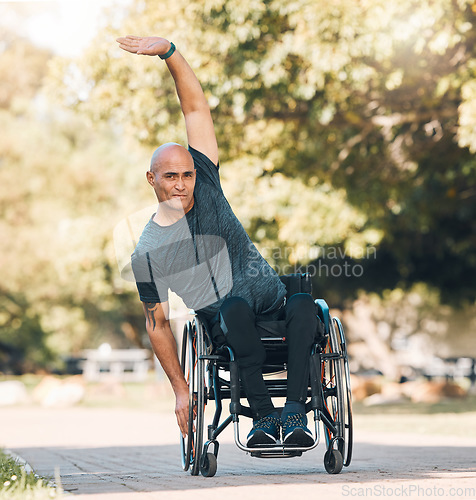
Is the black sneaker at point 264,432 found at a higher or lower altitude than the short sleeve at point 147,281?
lower

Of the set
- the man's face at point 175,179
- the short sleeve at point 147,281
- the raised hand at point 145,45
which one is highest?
the raised hand at point 145,45

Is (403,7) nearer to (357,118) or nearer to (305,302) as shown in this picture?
(357,118)

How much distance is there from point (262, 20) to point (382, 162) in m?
3.63

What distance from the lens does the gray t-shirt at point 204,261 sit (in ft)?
15.9

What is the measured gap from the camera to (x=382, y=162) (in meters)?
13.8

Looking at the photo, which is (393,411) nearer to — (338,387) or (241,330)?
(338,387)

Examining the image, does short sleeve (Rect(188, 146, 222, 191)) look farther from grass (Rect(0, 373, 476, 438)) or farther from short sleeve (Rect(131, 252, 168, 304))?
grass (Rect(0, 373, 476, 438))

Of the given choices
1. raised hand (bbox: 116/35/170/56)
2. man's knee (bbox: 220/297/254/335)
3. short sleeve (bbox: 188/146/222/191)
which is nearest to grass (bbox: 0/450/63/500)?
man's knee (bbox: 220/297/254/335)

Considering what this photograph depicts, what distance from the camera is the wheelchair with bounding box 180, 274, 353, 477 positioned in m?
4.73

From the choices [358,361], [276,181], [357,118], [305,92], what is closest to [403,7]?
[305,92]

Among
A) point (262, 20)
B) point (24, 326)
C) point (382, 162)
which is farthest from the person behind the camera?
point (24, 326)

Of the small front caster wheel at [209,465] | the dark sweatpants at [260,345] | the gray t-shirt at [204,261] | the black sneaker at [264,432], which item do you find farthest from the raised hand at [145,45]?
the small front caster wheel at [209,465]

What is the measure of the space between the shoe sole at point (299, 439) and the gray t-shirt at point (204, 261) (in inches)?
28.9

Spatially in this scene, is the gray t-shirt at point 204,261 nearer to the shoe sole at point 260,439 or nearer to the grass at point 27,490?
the shoe sole at point 260,439
